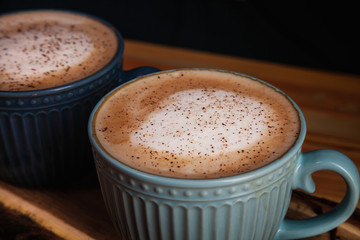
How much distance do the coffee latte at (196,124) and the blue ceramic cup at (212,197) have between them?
0.6 inches

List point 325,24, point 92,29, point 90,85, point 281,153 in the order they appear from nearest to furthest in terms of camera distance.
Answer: point 281,153 < point 90,85 < point 92,29 < point 325,24

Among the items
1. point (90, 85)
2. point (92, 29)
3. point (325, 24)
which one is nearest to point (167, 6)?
point (325, 24)

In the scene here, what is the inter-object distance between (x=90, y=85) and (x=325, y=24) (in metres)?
0.73

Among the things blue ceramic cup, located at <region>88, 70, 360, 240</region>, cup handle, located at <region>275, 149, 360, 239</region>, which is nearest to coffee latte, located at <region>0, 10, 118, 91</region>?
blue ceramic cup, located at <region>88, 70, 360, 240</region>

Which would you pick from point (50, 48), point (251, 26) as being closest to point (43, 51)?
point (50, 48)

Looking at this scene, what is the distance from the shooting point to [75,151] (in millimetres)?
606

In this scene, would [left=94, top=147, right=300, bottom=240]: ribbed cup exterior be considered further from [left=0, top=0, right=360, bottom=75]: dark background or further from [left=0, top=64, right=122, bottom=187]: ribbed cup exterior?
[left=0, top=0, right=360, bottom=75]: dark background

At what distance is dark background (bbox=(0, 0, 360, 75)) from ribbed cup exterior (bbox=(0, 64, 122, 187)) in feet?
1.99

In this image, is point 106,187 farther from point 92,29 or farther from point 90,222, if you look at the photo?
point 92,29

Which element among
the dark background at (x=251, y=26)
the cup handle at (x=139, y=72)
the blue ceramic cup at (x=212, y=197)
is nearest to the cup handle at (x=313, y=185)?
the blue ceramic cup at (x=212, y=197)

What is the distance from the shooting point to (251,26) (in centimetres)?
116

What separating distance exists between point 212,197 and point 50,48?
1.15 feet

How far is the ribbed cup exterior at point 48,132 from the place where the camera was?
0.55 meters

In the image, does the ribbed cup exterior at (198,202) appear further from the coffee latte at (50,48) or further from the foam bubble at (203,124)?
the coffee latte at (50,48)
